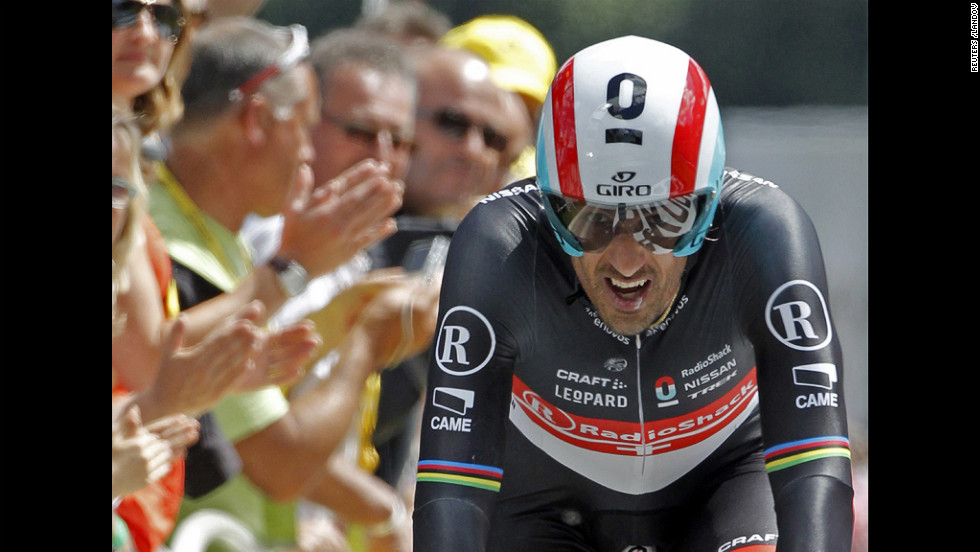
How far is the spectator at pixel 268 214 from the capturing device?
13.0ft

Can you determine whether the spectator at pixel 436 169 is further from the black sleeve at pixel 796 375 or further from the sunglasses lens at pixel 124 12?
the black sleeve at pixel 796 375

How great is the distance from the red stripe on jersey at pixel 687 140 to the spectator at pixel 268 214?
1.78m

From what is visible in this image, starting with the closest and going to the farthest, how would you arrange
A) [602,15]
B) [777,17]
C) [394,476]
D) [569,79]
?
[569,79] → [394,476] → [602,15] → [777,17]

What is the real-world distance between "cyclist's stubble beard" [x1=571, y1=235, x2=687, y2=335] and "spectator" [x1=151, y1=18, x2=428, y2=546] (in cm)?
145

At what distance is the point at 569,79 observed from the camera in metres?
2.68

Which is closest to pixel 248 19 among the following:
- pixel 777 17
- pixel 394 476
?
pixel 394 476

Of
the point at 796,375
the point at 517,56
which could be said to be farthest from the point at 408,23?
the point at 796,375

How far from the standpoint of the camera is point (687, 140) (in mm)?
2613

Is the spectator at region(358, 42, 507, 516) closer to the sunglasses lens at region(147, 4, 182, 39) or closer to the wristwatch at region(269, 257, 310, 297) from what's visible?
the wristwatch at region(269, 257, 310, 297)

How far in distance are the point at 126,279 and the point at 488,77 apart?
221cm

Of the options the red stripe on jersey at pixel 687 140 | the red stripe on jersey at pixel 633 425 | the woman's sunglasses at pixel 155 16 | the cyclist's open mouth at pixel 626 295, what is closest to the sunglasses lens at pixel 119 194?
the woman's sunglasses at pixel 155 16

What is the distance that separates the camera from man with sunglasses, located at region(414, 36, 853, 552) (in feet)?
8.57
